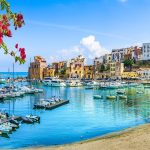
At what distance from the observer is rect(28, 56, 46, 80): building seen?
186250mm

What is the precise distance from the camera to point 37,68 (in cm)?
18862

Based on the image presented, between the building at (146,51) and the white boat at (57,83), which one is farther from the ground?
the building at (146,51)

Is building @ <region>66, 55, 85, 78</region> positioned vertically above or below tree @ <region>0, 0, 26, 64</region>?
above

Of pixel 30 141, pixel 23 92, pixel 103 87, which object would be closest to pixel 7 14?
pixel 30 141

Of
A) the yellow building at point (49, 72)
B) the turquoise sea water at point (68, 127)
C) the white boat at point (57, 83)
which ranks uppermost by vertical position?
the yellow building at point (49, 72)

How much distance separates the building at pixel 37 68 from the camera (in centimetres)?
18625

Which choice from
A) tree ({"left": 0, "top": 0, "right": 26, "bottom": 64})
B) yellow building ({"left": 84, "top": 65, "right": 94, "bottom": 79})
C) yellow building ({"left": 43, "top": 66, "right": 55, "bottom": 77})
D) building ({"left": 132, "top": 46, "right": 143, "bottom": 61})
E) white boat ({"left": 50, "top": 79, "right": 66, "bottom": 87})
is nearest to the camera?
tree ({"left": 0, "top": 0, "right": 26, "bottom": 64})

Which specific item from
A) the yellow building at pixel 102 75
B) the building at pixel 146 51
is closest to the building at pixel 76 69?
the yellow building at pixel 102 75

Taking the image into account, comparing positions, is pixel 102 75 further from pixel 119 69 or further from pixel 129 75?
pixel 129 75

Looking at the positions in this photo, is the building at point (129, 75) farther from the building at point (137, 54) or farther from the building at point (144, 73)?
the building at point (137, 54)

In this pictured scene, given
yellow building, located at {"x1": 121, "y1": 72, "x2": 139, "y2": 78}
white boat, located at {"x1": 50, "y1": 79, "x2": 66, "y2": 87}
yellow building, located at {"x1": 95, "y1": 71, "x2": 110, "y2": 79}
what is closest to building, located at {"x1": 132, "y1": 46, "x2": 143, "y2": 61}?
yellow building, located at {"x1": 121, "y1": 72, "x2": 139, "y2": 78}

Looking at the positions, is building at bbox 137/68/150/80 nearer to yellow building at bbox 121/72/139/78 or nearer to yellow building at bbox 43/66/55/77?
yellow building at bbox 121/72/139/78

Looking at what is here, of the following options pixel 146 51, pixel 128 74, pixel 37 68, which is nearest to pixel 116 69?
pixel 128 74

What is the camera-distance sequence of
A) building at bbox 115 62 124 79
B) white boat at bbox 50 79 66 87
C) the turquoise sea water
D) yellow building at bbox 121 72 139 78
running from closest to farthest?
the turquoise sea water
white boat at bbox 50 79 66 87
building at bbox 115 62 124 79
yellow building at bbox 121 72 139 78
